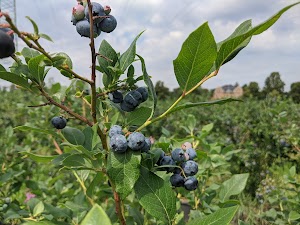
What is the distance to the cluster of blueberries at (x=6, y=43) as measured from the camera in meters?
0.64

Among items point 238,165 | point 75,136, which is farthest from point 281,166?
point 75,136

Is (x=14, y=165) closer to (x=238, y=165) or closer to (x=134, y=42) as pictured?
(x=134, y=42)

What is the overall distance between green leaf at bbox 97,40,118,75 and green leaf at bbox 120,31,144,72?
3 cm

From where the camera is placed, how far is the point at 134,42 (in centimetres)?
82

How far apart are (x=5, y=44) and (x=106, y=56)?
0.27 m

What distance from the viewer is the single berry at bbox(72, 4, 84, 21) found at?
0.77 meters

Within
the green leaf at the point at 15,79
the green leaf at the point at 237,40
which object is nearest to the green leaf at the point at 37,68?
the green leaf at the point at 15,79

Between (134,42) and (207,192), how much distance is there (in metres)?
0.97

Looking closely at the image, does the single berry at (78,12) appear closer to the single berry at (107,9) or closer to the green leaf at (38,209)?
the single berry at (107,9)

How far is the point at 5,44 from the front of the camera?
65cm

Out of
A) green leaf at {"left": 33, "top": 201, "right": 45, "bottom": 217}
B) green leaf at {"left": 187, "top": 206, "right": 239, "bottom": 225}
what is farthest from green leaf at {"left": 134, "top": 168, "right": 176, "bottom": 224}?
green leaf at {"left": 33, "top": 201, "right": 45, "bottom": 217}

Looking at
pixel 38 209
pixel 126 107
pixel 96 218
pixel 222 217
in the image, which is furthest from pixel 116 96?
pixel 38 209

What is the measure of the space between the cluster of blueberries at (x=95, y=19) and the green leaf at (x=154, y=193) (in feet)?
1.07

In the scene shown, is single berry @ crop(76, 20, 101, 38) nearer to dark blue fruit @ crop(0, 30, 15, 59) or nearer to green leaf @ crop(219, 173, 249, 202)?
dark blue fruit @ crop(0, 30, 15, 59)
